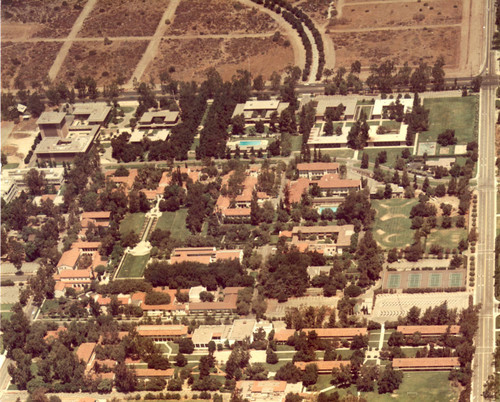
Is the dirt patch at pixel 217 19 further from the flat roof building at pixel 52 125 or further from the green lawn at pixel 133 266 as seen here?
the green lawn at pixel 133 266

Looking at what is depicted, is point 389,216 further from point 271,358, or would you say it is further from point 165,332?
point 165,332

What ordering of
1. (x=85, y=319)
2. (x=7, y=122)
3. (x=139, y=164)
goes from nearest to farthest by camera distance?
(x=85, y=319) < (x=139, y=164) < (x=7, y=122)

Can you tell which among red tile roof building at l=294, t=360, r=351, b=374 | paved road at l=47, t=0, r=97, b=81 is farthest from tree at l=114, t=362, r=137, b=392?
paved road at l=47, t=0, r=97, b=81

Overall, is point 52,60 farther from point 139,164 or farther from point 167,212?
point 167,212

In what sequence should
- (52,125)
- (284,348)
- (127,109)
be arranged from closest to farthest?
(284,348)
(52,125)
(127,109)

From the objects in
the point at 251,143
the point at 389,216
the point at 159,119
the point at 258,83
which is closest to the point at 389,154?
the point at 389,216

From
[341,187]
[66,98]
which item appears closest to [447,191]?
[341,187]
